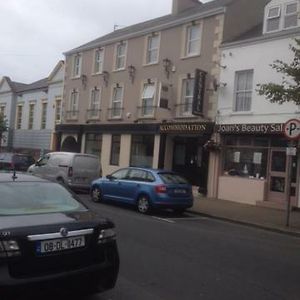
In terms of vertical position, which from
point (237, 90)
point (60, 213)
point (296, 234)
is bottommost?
point (296, 234)

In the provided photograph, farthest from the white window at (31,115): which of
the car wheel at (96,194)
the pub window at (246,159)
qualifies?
the car wheel at (96,194)

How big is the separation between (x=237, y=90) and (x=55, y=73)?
1805 cm

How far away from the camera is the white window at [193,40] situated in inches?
995

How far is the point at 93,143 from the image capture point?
105 ft

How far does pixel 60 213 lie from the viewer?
6168mm

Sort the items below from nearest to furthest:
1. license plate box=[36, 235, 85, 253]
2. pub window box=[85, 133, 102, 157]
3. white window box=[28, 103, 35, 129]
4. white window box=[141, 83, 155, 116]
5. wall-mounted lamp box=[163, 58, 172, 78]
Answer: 1. license plate box=[36, 235, 85, 253]
2. wall-mounted lamp box=[163, 58, 172, 78]
3. white window box=[141, 83, 155, 116]
4. pub window box=[85, 133, 102, 157]
5. white window box=[28, 103, 35, 129]

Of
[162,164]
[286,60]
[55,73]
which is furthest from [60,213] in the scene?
Result: [55,73]

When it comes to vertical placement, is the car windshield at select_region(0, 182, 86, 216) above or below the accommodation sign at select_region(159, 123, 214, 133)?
below

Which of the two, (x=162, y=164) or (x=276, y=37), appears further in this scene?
(x=162, y=164)

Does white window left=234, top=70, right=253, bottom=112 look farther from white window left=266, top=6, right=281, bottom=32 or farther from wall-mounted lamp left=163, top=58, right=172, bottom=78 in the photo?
wall-mounted lamp left=163, top=58, right=172, bottom=78

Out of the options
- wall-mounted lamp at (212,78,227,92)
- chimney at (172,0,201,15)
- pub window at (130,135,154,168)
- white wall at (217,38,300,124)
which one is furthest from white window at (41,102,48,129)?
white wall at (217,38,300,124)

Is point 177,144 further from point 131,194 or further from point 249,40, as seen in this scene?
point 131,194

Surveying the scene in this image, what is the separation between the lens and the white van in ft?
74.0

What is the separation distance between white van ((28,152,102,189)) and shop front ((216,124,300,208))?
5.35m
